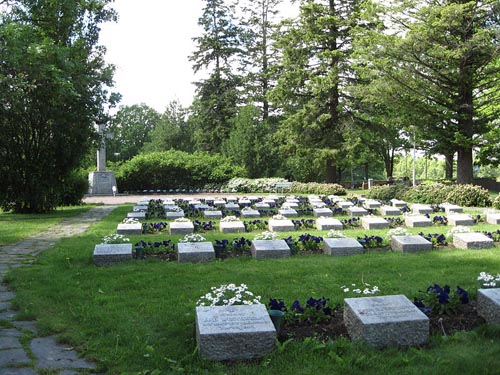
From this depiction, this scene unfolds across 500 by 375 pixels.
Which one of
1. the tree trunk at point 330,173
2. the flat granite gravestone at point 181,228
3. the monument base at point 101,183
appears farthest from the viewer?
the monument base at point 101,183

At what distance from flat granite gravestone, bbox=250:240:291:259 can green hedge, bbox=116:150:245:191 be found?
2495 cm

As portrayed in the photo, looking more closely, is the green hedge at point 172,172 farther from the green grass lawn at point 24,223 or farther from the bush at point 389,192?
the green grass lawn at point 24,223

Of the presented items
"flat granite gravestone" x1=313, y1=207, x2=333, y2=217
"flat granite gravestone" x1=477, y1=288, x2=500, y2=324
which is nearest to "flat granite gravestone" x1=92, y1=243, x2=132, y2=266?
"flat granite gravestone" x1=477, y1=288, x2=500, y2=324

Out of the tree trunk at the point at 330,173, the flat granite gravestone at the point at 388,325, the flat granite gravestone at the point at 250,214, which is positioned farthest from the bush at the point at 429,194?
the flat granite gravestone at the point at 388,325

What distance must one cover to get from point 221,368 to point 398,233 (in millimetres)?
5928

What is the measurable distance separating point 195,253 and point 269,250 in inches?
46.7

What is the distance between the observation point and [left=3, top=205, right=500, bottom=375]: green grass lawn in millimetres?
3436

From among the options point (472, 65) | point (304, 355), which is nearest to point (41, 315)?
point (304, 355)

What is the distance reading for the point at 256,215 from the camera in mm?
13742

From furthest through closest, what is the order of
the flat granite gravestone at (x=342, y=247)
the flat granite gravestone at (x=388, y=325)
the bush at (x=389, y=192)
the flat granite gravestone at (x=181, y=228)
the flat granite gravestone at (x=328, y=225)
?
the bush at (x=389, y=192)
the flat granite gravestone at (x=328, y=225)
the flat granite gravestone at (x=181, y=228)
the flat granite gravestone at (x=342, y=247)
the flat granite gravestone at (x=388, y=325)

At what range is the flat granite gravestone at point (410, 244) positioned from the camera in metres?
7.93

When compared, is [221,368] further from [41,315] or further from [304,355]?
[41,315]

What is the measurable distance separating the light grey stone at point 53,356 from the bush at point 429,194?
16402mm

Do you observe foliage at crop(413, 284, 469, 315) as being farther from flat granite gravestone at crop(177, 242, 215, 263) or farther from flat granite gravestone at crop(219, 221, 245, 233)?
flat granite gravestone at crop(219, 221, 245, 233)
